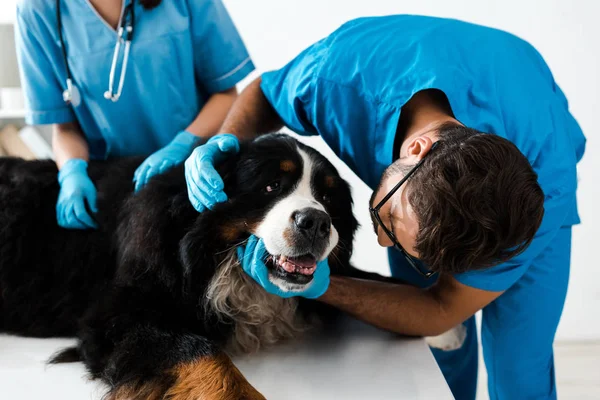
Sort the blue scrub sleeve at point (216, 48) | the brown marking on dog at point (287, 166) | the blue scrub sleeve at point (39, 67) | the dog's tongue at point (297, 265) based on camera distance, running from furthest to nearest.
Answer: the blue scrub sleeve at point (216, 48), the blue scrub sleeve at point (39, 67), the brown marking on dog at point (287, 166), the dog's tongue at point (297, 265)

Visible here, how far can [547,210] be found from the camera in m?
1.36

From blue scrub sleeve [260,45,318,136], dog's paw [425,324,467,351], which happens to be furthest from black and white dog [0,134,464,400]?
dog's paw [425,324,467,351]

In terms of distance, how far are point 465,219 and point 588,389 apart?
6.60 feet

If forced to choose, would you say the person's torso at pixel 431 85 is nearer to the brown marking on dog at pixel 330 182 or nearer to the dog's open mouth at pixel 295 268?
the brown marking on dog at pixel 330 182

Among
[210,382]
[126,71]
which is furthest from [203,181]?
[126,71]

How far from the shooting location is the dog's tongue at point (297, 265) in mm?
1266

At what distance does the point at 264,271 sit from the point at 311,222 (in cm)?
16

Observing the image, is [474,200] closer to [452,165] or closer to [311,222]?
[452,165]

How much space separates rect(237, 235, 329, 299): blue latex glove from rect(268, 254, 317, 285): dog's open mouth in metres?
0.02

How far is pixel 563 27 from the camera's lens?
3025 mm

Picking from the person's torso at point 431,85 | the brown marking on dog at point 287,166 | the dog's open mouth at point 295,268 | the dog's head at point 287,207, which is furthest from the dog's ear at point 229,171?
the person's torso at point 431,85

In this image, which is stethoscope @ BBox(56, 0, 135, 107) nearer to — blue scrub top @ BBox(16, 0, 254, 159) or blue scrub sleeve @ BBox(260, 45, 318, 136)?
blue scrub top @ BBox(16, 0, 254, 159)

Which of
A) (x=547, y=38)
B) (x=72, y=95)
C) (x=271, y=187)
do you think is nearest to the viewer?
(x=271, y=187)

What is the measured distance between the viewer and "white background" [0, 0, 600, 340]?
3.03 metres
